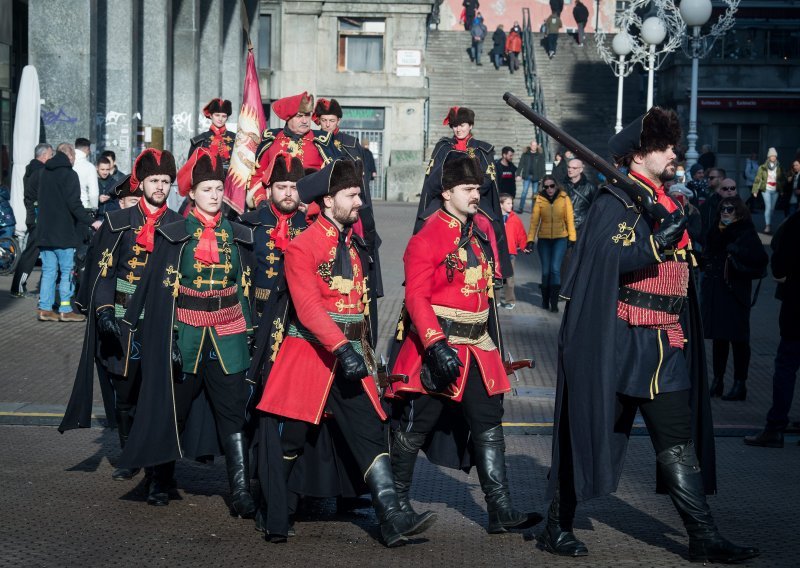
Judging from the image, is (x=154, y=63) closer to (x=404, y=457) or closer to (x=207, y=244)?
(x=207, y=244)

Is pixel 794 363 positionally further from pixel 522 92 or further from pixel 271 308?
pixel 522 92

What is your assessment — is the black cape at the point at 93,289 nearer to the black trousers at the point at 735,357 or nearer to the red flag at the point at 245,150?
the red flag at the point at 245,150

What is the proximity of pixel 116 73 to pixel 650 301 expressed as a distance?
17184mm

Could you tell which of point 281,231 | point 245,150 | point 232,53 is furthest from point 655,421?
point 232,53

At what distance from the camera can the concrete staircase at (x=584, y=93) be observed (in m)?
43.2

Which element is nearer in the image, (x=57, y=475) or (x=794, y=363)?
(x=57, y=475)

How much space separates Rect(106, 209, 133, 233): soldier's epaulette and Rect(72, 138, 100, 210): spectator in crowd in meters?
8.91

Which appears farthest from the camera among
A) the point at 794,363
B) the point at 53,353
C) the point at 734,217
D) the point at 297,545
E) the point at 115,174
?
the point at 115,174

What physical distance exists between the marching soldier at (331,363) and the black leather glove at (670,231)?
1514 mm

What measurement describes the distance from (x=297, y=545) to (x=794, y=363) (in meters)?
4.34

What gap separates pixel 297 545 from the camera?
21.9ft

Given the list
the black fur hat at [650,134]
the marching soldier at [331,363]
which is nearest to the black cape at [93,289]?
the marching soldier at [331,363]

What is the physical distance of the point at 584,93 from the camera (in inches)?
1783

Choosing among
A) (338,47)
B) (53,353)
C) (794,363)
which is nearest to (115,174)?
(53,353)
